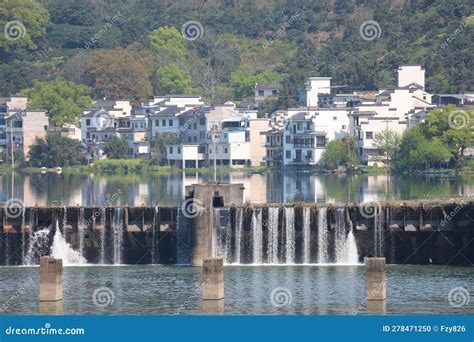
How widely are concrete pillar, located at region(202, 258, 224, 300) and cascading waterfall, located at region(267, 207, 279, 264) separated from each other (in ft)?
45.3

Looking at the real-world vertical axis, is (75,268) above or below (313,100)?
below

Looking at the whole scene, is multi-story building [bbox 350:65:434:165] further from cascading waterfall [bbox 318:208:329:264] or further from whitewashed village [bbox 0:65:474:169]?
cascading waterfall [bbox 318:208:329:264]

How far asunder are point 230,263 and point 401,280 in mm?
9798

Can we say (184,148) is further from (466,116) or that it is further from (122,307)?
(122,307)

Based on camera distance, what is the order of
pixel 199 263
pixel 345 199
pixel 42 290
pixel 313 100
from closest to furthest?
pixel 42 290
pixel 199 263
pixel 345 199
pixel 313 100

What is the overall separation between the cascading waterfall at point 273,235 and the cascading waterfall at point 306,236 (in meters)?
1.26

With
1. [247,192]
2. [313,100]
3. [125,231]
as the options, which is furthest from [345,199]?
[313,100]

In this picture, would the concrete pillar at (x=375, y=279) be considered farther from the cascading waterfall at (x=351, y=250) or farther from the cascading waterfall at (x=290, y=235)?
the cascading waterfall at (x=290, y=235)

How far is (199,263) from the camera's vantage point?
84.6m

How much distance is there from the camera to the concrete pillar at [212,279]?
69.4m

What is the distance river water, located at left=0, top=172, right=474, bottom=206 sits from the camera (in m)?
119
